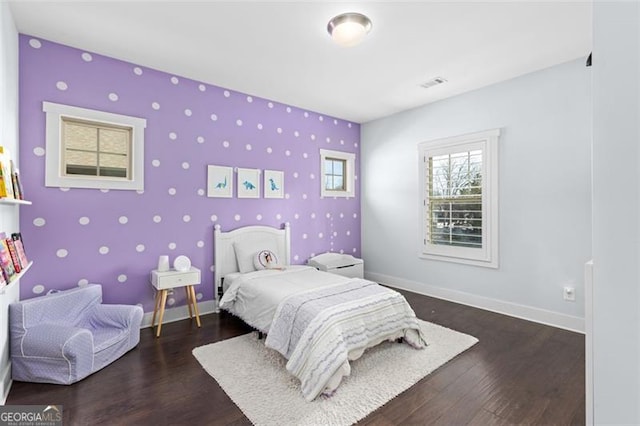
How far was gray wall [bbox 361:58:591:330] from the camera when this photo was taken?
312 cm

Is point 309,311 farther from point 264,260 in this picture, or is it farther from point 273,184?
point 273,184

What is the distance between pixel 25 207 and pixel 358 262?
3846 mm

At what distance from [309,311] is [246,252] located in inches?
65.1

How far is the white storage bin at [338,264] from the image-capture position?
446 cm

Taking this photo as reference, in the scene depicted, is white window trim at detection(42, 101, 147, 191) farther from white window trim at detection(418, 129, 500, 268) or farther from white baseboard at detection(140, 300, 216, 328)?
white window trim at detection(418, 129, 500, 268)

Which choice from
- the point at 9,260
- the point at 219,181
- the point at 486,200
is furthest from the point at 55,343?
the point at 486,200

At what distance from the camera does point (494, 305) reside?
12.2ft

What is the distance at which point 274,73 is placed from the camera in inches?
134

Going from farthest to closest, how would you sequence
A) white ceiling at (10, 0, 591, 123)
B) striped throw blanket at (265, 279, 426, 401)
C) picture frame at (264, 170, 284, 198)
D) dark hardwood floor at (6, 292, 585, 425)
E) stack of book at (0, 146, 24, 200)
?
picture frame at (264, 170, 284, 198) < white ceiling at (10, 0, 591, 123) < striped throw blanket at (265, 279, 426, 401) < dark hardwood floor at (6, 292, 585, 425) < stack of book at (0, 146, 24, 200)

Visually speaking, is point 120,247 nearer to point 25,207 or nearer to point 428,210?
point 25,207

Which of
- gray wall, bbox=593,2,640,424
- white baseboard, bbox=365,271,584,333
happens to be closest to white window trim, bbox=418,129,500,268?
white baseboard, bbox=365,271,584,333

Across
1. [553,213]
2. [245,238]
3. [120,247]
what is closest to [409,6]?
[553,213]

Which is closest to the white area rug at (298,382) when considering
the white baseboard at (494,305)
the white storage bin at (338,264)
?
the white baseboard at (494,305)

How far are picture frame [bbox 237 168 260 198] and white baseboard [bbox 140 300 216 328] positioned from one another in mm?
1369
